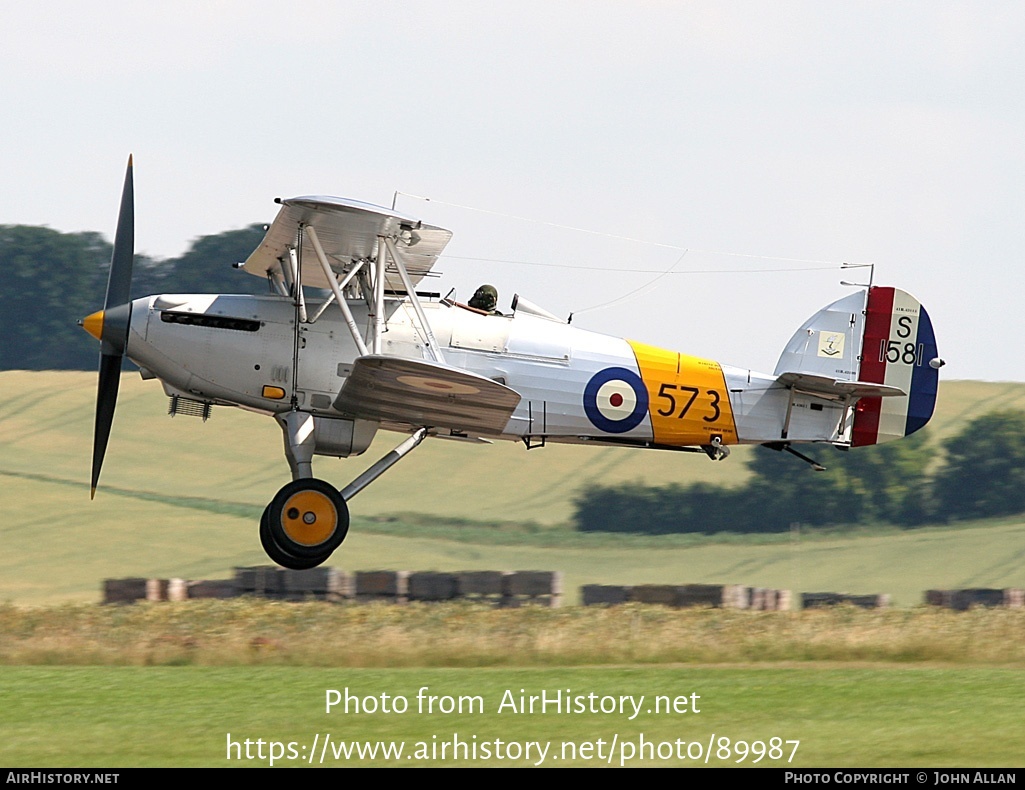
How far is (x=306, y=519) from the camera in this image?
1396 cm

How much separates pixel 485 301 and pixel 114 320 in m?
3.65

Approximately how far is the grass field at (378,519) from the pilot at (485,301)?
12836mm

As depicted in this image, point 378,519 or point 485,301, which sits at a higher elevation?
point 485,301

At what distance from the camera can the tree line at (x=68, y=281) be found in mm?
57438

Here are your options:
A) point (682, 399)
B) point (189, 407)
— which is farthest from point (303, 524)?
point (682, 399)

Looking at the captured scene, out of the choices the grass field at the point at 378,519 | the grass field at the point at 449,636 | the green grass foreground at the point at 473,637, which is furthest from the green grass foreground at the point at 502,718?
the grass field at the point at 378,519

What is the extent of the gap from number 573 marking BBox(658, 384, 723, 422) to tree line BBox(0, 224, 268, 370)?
4274 cm

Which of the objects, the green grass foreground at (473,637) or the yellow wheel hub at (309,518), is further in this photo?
the green grass foreground at (473,637)

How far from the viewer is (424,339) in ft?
46.4

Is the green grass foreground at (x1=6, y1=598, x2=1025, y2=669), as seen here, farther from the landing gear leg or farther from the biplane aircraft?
the biplane aircraft

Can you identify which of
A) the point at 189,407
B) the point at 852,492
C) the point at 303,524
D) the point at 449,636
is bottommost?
the point at 449,636

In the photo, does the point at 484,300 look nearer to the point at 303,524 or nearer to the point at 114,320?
the point at 303,524

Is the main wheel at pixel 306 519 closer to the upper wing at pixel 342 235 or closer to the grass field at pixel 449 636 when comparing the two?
the grass field at pixel 449 636

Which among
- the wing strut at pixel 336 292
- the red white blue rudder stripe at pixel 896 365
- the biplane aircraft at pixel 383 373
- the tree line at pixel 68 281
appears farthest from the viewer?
the tree line at pixel 68 281
